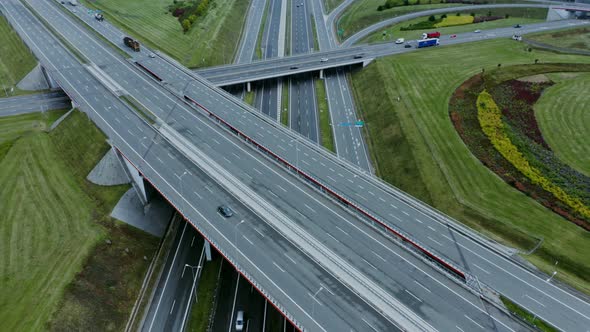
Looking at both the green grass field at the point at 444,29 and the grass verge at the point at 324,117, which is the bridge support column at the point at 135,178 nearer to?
the grass verge at the point at 324,117

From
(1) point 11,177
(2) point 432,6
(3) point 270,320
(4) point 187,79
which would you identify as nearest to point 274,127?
(4) point 187,79

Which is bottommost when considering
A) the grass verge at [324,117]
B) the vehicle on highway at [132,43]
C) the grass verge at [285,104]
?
the grass verge at [324,117]

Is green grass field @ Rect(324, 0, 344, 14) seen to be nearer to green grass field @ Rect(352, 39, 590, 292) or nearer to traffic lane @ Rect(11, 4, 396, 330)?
green grass field @ Rect(352, 39, 590, 292)

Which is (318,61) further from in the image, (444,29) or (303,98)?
(444,29)

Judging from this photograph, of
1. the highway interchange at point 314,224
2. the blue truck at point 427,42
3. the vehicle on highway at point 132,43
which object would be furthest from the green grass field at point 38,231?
the blue truck at point 427,42

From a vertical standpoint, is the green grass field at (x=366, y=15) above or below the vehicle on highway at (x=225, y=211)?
below

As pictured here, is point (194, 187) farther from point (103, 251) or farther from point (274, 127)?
point (274, 127)
